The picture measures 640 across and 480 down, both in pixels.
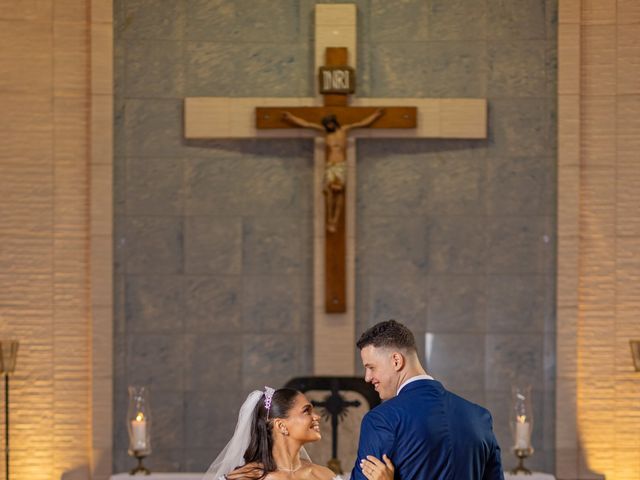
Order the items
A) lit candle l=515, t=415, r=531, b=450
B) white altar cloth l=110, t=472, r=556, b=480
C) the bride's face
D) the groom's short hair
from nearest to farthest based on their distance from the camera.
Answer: the groom's short hair < the bride's face < white altar cloth l=110, t=472, r=556, b=480 < lit candle l=515, t=415, r=531, b=450

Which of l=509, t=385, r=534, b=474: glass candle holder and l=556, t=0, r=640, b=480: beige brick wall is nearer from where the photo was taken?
l=509, t=385, r=534, b=474: glass candle holder

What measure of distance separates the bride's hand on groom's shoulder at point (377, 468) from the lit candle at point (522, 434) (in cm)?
372

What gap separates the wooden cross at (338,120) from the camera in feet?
27.6

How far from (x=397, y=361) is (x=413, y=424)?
25 cm

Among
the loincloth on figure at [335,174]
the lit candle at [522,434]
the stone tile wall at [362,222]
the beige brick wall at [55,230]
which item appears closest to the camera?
the lit candle at [522,434]

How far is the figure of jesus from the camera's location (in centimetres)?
834

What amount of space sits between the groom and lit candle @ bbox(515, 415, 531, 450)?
3.49 metres

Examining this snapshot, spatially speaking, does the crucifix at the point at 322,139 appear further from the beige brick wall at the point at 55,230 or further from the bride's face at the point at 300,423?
the bride's face at the point at 300,423

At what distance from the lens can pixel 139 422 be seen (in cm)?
763

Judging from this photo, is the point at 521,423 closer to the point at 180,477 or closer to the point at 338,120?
the point at 180,477

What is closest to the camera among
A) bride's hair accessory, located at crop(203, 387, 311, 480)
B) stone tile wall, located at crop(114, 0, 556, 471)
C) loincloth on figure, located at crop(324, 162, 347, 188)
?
bride's hair accessory, located at crop(203, 387, 311, 480)

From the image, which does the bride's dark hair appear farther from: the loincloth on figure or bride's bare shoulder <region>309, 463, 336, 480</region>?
the loincloth on figure

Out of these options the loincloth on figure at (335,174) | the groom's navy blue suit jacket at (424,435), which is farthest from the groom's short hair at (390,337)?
the loincloth on figure at (335,174)

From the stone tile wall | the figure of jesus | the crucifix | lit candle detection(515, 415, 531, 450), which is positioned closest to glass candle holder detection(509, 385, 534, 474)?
lit candle detection(515, 415, 531, 450)
